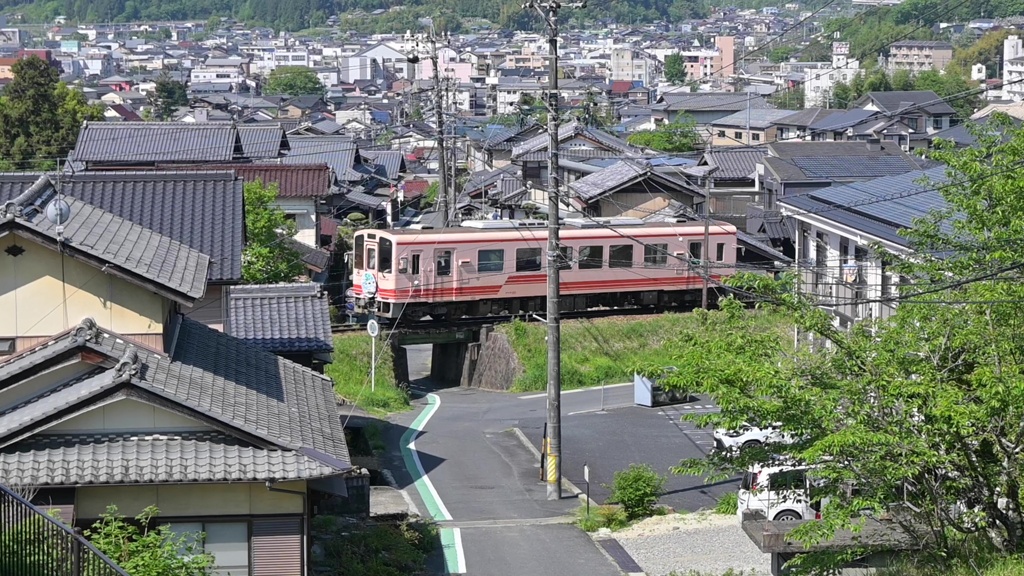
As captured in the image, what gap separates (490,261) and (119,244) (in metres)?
14.4

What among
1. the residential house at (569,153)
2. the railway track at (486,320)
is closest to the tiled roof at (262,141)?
the residential house at (569,153)

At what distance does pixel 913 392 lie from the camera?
8.45 m

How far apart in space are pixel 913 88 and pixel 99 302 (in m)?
76.7

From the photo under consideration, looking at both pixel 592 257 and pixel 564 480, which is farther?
pixel 592 257

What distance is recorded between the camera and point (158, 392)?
8.71 m

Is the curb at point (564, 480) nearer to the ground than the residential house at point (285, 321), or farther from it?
nearer to the ground

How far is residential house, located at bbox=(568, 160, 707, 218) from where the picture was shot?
30.9m

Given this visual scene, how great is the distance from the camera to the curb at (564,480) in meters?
15.7

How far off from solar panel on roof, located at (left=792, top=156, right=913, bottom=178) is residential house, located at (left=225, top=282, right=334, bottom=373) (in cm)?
1856

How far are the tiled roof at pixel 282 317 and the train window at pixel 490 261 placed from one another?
833 cm

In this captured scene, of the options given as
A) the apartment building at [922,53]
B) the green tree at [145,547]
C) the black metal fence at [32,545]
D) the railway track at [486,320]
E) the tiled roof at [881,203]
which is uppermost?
the apartment building at [922,53]

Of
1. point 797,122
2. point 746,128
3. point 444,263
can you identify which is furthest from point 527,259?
point 746,128

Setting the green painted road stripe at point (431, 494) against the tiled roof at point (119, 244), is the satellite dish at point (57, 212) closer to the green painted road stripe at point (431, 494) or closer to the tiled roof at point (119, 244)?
the tiled roof at point (119, 244)

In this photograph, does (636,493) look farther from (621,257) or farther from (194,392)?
(621,257)
